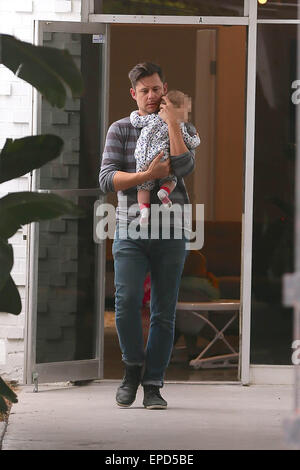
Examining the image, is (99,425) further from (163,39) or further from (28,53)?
(163,39)

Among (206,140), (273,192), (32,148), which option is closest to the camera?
(32,148)

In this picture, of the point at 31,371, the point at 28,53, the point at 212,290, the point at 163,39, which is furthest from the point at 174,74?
the point at 28,53

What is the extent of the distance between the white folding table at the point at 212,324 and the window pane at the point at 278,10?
2.01 m

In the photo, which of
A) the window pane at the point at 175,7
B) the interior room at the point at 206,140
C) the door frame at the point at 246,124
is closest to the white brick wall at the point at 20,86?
the door frame at the point at 246,124

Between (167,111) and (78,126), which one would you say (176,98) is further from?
(78,126)

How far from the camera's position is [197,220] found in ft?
24.5

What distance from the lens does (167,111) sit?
6.03m

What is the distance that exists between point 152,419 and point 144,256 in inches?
35.8

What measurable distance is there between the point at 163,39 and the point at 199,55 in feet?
1.58

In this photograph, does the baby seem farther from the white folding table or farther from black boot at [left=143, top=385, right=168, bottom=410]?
the white folding table

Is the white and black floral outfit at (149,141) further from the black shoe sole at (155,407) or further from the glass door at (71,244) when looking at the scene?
the black shoe sole at (155,407)

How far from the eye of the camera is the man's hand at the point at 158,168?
5844mm

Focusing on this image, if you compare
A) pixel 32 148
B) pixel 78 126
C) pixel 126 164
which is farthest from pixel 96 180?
pixel 32 148

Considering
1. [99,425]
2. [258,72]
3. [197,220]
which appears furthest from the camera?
[197,220]
